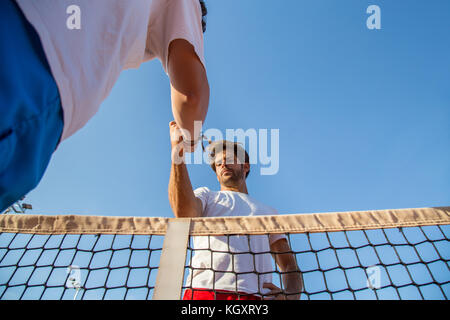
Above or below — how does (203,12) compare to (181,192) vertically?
above

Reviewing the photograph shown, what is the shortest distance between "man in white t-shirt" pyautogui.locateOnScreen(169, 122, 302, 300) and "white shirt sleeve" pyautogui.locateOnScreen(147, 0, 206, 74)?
61 cm

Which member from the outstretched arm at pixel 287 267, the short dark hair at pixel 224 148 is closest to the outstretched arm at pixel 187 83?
the outstretched arm at pixel 287 267

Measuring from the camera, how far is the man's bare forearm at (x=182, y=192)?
213 cm

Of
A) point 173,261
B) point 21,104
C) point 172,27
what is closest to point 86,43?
point 21,104

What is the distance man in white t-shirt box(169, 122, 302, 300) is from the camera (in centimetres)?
171

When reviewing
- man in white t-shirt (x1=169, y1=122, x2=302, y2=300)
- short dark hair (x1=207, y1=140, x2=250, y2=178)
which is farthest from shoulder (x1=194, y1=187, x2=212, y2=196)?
short dark hair (x1=207, y1=140, x2=250, y2=178)

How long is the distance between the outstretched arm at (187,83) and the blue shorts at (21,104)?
53cm

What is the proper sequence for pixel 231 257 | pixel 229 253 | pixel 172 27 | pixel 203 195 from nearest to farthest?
pixel 172 27, pixel 229 253, pixel 231 257, pixel 203 195

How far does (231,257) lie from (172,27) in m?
1.47

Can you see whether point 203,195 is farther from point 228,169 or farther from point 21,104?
point 21,104

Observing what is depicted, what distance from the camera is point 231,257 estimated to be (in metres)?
1.91

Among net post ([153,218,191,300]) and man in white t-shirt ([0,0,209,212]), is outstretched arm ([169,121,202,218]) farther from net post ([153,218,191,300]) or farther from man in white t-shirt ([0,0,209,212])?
man in white t-shirt ([0,0,209,212])
